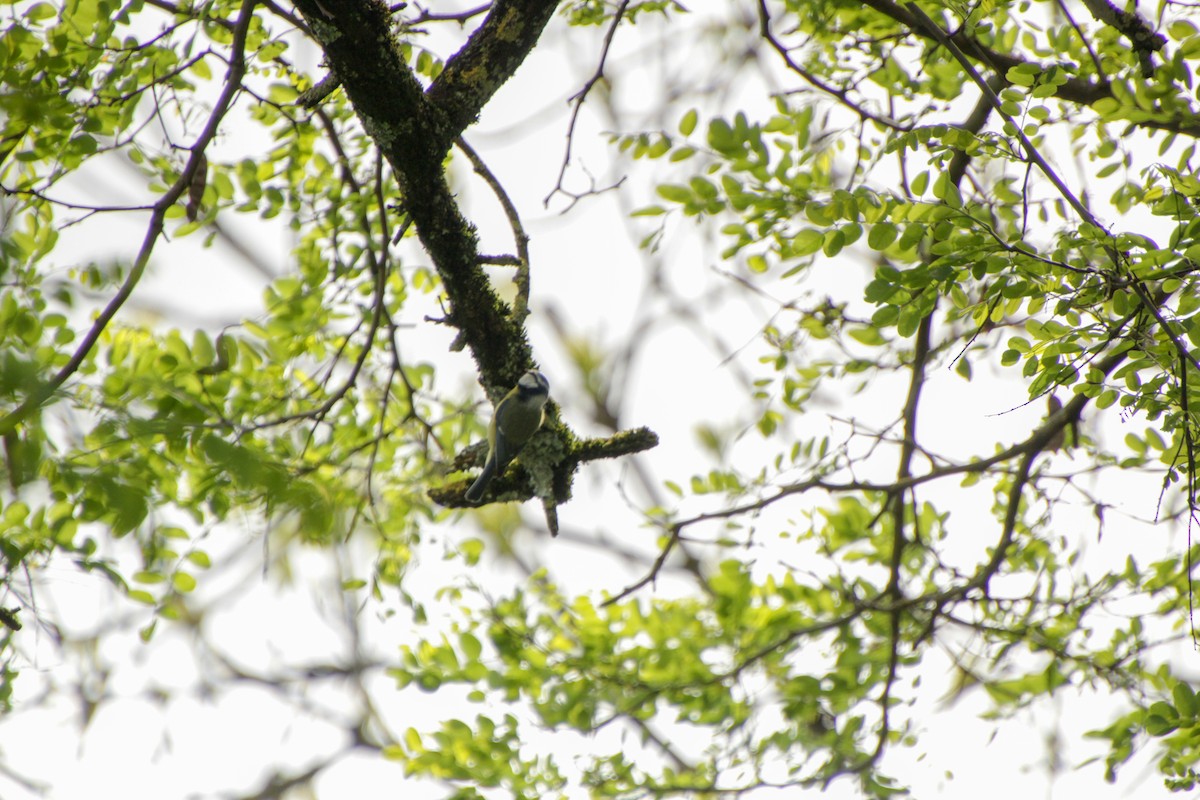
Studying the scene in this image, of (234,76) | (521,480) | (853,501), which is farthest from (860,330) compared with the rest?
(234,76)

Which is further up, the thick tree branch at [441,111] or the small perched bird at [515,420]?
the thick tree branch at [441,111]

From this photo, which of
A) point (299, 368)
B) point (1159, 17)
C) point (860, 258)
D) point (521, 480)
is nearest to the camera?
point (1159, 17)

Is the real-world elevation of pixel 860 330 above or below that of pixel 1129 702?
above

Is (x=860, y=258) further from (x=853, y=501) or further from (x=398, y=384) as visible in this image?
(x=398, y=384)

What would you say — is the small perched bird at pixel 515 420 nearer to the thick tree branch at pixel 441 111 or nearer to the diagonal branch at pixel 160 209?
the thick tree branch at pixel 441 111

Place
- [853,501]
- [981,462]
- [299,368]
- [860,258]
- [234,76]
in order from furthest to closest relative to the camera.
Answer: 1. [860,258]
2. [853,501]
3. [299,368]
4. [981,462]
5. [234,76]

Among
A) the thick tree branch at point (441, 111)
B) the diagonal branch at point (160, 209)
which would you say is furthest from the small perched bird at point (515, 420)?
the diagonal branch at point (160, 209)

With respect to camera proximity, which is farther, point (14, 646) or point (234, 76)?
point (14, 646)

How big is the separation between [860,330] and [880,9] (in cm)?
113

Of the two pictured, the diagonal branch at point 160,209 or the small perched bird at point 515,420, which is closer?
the diagonal branch at point 160,209

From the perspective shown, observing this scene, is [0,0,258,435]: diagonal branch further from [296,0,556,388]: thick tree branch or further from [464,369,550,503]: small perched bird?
[464,369,550,503]: small perched bird

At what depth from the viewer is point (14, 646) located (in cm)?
266

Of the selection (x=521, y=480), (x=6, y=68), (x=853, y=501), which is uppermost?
(x=6, y=68)

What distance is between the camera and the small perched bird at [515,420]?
2.84 meters
